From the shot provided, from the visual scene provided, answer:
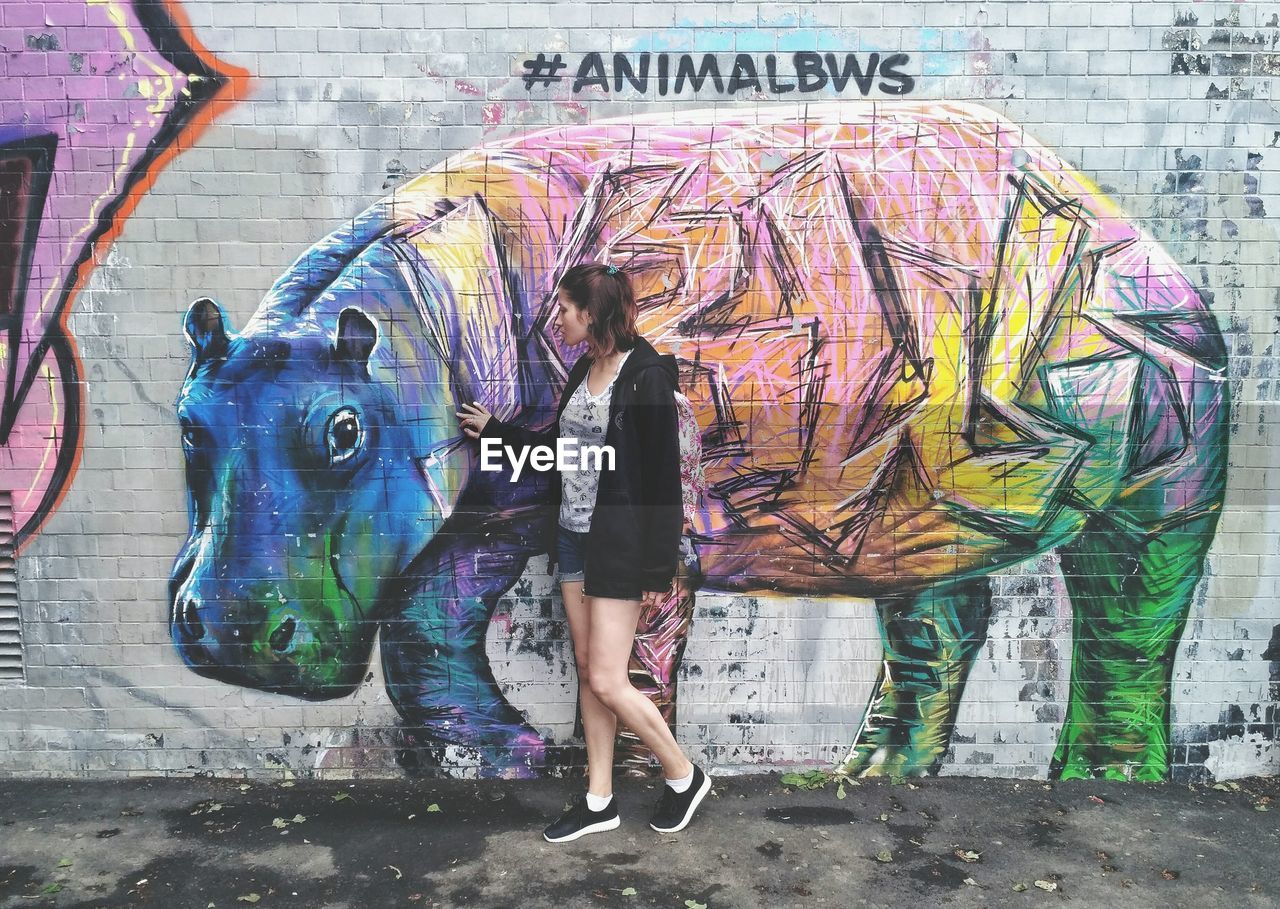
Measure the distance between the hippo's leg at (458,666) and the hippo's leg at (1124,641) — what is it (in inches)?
96.5

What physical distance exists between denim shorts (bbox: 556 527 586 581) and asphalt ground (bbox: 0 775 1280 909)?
1.06m

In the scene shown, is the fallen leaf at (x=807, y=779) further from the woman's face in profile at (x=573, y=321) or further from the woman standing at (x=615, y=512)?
the woman's face in profile at (x=573, y=321)

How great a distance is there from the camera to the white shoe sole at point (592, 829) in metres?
3.71

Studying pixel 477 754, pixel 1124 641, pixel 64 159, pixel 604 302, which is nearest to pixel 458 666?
pixel 477 754

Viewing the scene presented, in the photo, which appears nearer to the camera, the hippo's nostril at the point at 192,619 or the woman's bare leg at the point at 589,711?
the woman's bare leg at the point at 589,711

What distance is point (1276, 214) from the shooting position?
4.05m

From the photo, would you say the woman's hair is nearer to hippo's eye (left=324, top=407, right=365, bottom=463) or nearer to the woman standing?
the woman standing

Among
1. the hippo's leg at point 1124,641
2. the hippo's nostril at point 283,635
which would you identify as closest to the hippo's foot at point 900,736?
the hippo's leg at point 1124,641

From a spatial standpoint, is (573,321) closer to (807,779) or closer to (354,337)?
(354,337)

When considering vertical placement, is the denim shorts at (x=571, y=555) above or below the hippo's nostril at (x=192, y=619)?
above

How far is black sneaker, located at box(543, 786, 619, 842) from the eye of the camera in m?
3.72

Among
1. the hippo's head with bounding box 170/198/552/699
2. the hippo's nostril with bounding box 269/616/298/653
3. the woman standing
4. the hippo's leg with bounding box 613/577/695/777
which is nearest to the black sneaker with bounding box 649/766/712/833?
the woman standing

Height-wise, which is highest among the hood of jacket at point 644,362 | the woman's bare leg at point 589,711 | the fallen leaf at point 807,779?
the hood of jacket at point 644,362
